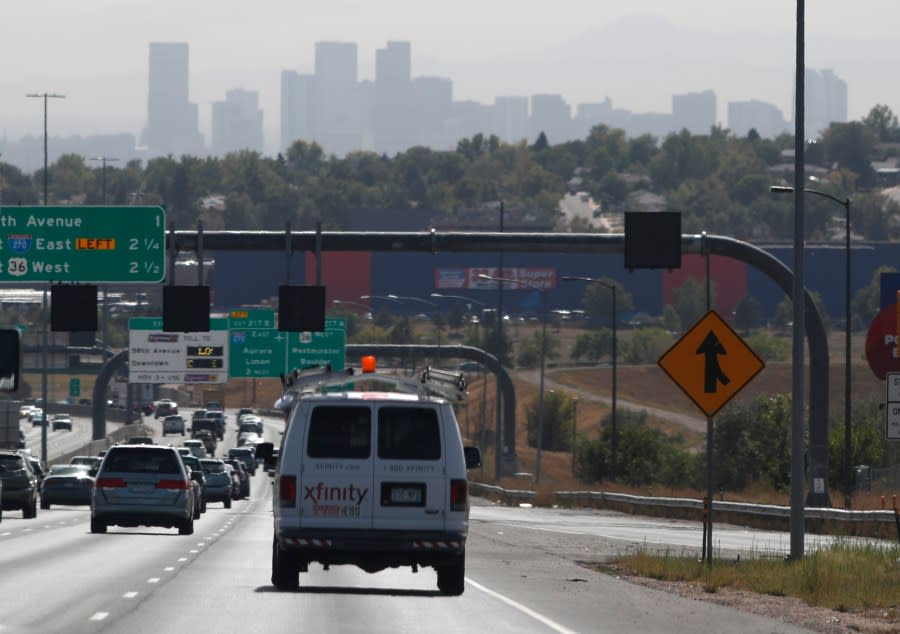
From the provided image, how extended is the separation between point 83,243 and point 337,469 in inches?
1097

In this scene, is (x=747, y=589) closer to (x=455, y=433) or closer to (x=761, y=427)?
(x=455, y=433)

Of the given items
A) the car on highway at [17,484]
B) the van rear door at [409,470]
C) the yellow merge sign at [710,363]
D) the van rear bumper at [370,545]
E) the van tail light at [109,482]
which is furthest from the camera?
the car on highway at [17,484]

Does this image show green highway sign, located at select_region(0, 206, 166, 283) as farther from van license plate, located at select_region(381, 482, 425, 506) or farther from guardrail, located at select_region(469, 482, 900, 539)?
van license plate, located at select_region(381, 482, 425, 506)

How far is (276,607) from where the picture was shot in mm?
21562

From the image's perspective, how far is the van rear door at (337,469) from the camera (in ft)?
74.0

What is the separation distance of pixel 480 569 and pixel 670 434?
10660cm

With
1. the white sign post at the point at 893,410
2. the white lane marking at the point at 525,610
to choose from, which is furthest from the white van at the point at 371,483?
the white sign post at the point at 893,410

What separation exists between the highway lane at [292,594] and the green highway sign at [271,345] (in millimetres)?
36065


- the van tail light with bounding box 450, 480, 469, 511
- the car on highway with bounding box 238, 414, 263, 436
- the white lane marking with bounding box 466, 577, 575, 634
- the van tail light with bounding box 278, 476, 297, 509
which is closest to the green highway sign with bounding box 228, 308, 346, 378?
the white lane marking with bounding box 466, 577, 575, 634

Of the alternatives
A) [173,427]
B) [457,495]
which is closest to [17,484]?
A: [457,495]

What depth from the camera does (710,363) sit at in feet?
→ 95.5

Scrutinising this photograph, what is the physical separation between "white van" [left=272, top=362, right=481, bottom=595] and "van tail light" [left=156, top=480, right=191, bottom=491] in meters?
15.3

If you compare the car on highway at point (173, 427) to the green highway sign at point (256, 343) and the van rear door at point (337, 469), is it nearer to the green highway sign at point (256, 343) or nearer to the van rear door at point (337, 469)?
the green highway sign at point (256, 343)

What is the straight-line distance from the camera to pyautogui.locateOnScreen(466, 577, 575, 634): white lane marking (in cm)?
1988
